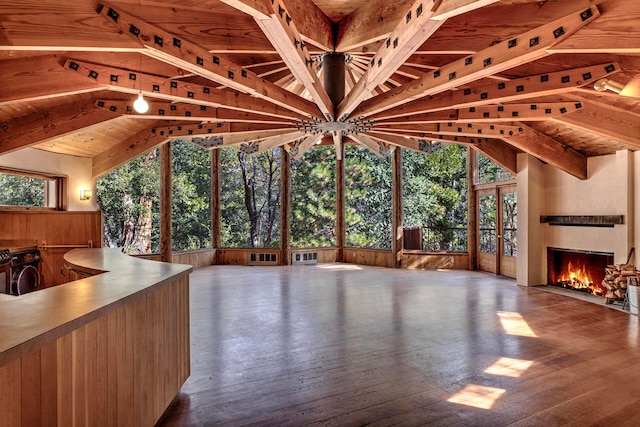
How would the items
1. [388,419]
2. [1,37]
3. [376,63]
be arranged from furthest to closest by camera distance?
[376,63]
[388,419]
[1,37]

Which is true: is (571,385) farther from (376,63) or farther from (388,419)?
(376,63)

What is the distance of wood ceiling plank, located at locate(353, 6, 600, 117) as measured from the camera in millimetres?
2309

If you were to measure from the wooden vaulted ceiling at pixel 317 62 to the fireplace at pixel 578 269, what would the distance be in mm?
2017

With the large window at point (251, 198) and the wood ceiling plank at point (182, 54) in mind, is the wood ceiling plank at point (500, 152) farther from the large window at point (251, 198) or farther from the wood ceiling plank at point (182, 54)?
the large window at point (251, 198)

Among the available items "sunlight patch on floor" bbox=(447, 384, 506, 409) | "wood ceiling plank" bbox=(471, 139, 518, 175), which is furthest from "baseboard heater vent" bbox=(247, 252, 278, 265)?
"sunlight patch on floor" bbox=(447, 384, 506, 409)

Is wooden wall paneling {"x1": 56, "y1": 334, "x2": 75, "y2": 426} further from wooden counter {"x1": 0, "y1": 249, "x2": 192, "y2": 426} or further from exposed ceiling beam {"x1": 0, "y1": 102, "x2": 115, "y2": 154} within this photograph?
exposed ceiling beam {"x1": 0, "y1": 102, "x2": 115, "y2": 154}

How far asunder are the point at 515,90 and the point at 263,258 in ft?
24.7

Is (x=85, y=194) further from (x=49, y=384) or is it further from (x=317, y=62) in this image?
(x=49, y=384)

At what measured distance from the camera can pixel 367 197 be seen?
10797 mm

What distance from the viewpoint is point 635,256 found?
554cm

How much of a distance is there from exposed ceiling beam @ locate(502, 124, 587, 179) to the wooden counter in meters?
5.57

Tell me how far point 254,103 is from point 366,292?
381 cm

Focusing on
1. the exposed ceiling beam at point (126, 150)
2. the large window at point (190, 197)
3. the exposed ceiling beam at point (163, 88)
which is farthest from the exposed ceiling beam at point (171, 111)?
the large window at point (190, 197)

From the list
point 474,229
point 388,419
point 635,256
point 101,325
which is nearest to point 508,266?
point 474,229
